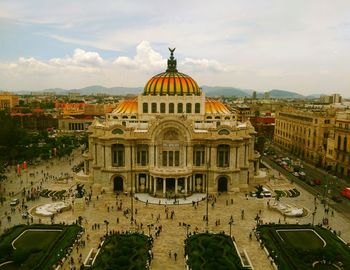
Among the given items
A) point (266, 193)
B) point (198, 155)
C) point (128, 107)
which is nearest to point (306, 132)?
point (266, 193)

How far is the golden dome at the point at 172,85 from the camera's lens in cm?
7344

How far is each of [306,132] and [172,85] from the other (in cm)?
4351

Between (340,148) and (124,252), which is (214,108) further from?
(124,252)

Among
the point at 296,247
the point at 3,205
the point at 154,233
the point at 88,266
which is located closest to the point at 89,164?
the point at 3,205

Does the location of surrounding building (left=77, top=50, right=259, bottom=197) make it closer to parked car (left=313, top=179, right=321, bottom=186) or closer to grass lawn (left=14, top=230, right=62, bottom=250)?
parked car (left=313, top=179, right=321, bottom=186)

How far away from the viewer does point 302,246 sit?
4384 cm

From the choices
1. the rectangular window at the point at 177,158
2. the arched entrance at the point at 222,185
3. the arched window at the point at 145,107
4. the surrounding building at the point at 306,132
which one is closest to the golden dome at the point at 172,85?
the arched window at the point at 145,107

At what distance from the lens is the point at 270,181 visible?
74562 millimetres

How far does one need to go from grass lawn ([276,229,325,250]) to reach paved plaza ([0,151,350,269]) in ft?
12.2

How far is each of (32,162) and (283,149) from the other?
69.7m

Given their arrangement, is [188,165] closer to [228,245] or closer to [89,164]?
[89,164]

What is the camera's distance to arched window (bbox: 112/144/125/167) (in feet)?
216

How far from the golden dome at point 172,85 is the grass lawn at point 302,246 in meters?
33.1

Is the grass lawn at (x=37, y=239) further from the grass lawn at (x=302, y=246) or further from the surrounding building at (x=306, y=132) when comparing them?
the surrounding building at (x=306, y=132)
